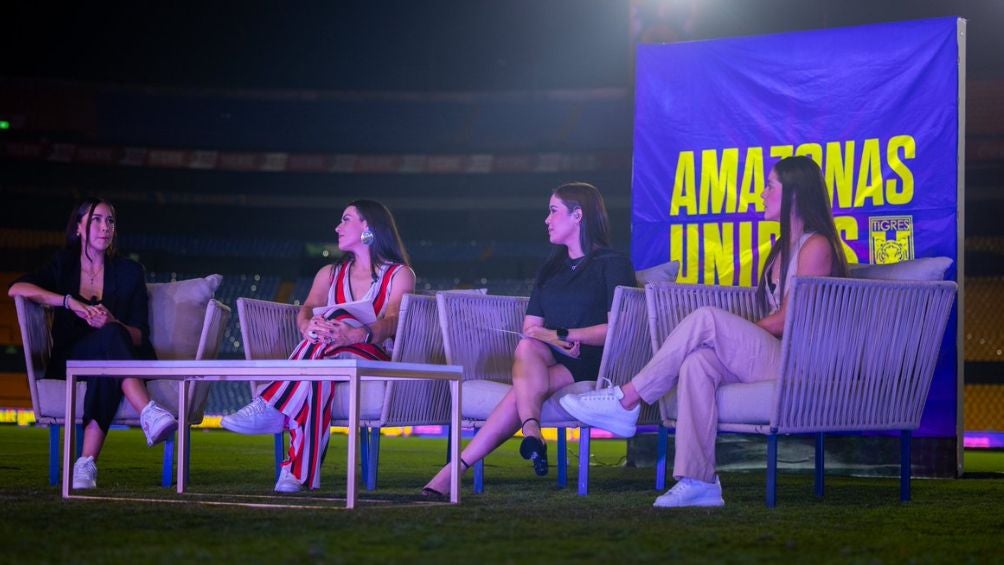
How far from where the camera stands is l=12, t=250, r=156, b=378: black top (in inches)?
154

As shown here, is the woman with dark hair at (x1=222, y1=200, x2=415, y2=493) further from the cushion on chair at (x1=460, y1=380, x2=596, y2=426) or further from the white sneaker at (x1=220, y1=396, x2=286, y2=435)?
the cushion on chair at (x1=460, y1=380, x2=596, y2=426)

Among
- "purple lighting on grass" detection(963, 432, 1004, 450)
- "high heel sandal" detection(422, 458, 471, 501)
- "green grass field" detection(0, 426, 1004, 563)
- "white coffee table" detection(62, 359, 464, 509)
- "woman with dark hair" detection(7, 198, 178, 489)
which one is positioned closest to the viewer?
"green grass field" detection(0, 426, 1004, 563)

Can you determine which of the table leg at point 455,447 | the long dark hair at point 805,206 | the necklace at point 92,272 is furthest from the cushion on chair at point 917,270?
the necklace at point 92,272

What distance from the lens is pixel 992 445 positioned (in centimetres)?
886

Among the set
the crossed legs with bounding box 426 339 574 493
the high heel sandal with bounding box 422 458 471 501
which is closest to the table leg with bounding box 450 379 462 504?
the high heel sandal with bounding box 422 458 471 501

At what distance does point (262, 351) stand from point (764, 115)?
8.12 feet

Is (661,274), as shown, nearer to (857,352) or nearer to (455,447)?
(857,352)

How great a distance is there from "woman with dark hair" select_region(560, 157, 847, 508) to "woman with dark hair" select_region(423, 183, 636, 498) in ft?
0.85

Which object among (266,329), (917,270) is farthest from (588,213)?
(266,329)

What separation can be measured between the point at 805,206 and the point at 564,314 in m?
0.83

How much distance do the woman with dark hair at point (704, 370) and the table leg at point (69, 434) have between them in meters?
1.36

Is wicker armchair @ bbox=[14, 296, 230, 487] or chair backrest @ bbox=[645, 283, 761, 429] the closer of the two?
chair backrest @ bbox=[645, 283, 761, 429]

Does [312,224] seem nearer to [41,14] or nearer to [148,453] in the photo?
[41,14]

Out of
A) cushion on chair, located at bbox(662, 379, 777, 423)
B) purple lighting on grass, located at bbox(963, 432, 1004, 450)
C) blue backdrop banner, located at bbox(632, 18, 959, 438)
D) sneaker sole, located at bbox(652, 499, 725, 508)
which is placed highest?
blue backdrop banner, located at bbox(632, 18, 959, 438)
